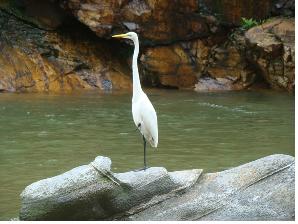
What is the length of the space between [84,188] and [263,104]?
948cm

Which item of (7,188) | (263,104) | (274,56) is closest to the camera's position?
(7,188)

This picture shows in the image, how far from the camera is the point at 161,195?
211 inches

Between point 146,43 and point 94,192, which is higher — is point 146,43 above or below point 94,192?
above

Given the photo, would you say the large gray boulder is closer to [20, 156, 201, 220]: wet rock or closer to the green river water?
[20, 156, 201, 220]: wet rock

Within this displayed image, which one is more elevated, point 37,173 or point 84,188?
point 84,188

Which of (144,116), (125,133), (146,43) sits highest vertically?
(146,43)

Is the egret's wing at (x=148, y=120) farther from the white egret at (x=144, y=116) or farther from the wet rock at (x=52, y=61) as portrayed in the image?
the wet rock at (x=52, y=61)

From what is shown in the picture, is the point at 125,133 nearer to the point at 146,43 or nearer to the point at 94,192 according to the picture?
the point at 94,192

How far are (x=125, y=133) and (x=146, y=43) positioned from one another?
7960mm

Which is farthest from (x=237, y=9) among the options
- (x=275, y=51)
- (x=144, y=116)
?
(x=144, y=116)

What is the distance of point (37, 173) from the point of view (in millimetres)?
7633

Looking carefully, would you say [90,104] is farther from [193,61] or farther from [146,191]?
[146,191]

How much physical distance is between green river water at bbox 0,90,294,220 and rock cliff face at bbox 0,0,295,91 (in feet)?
6.06

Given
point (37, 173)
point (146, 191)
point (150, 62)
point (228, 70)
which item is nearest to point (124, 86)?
point (150, 62)
